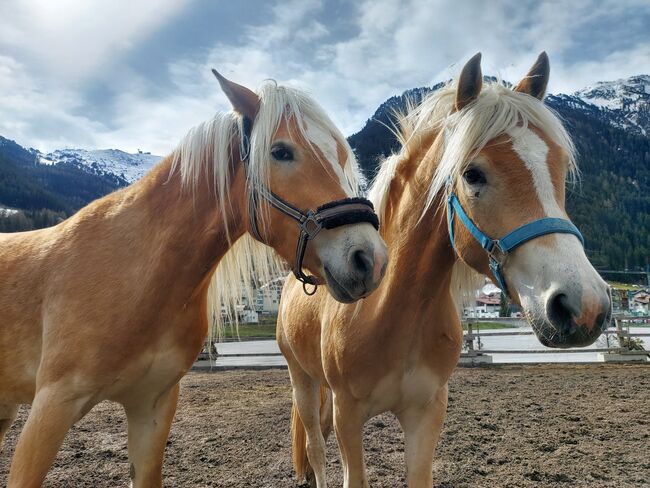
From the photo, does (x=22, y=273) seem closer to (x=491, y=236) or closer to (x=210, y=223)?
(x=210, y=223)

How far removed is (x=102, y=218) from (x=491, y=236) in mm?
1902

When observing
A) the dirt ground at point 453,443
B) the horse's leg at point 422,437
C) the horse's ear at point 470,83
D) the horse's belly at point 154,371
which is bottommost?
the dirt ground at point 453,443

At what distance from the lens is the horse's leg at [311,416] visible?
3.76 m

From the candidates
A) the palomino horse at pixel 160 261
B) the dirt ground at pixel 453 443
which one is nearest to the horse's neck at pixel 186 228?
the palomino horse at pixel 160 261

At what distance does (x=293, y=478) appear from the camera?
14.2 feet

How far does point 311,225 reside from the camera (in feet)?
6.02

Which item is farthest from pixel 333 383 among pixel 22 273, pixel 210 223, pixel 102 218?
pixel 22 273

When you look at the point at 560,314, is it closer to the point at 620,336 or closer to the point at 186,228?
the point at 186,228

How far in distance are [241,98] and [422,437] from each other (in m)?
2.16

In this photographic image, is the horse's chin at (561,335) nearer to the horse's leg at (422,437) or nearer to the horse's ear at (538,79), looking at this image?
the horse's leg at (422,437)

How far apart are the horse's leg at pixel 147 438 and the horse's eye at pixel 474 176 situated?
1862 millimetres

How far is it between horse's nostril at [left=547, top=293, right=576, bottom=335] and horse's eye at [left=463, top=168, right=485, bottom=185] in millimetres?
617

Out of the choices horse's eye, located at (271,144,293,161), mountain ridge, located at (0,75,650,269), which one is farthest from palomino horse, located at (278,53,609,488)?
mountain ridge, located at (0,75,650,269)

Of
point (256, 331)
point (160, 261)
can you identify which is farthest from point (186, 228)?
point (256, 331)
